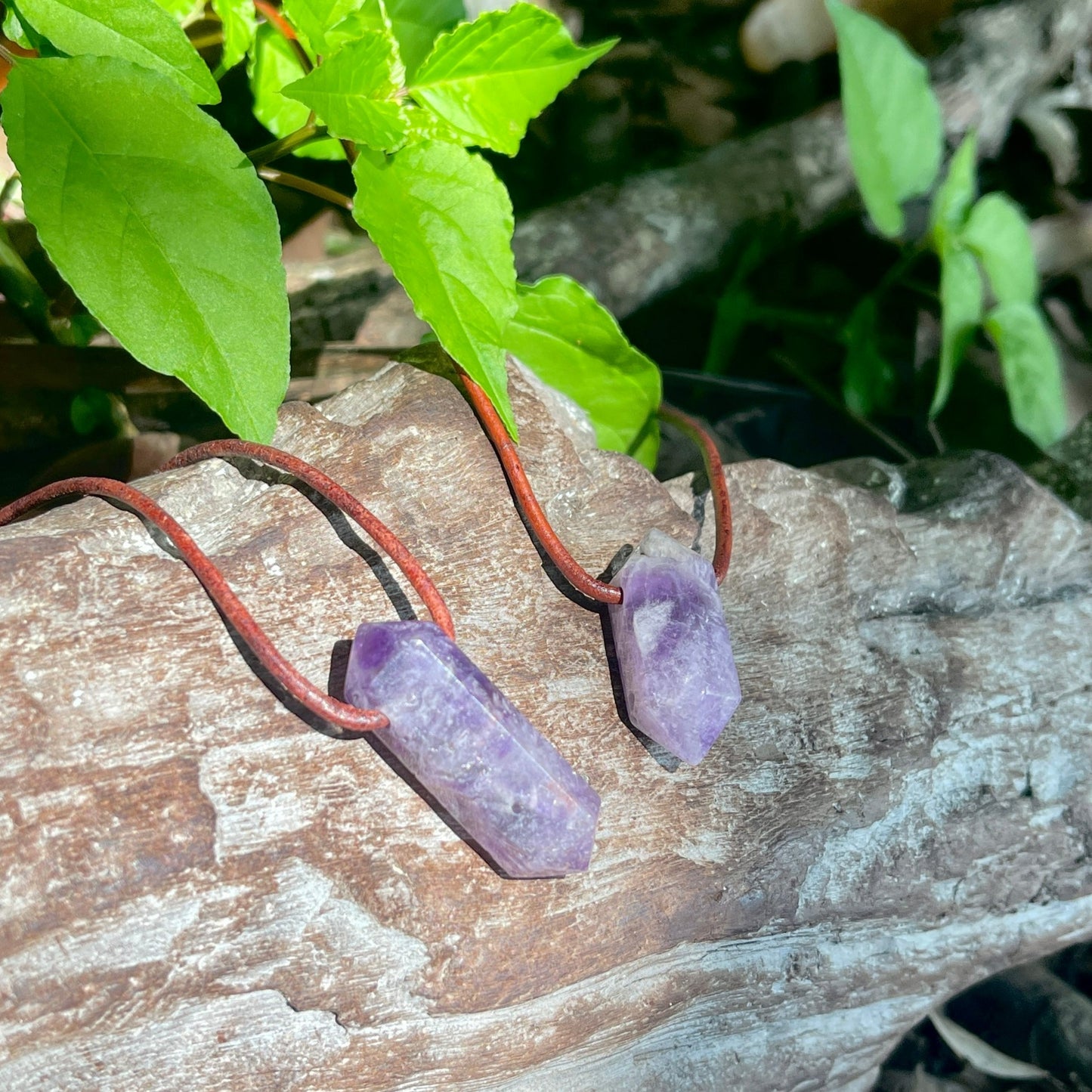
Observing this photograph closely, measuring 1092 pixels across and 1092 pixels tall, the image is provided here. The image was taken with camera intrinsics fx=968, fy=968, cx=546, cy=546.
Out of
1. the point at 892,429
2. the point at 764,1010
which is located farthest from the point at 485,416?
the point at 892,429

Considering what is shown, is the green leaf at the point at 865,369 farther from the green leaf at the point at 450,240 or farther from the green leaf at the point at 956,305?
the green leaf at the point at 450,240

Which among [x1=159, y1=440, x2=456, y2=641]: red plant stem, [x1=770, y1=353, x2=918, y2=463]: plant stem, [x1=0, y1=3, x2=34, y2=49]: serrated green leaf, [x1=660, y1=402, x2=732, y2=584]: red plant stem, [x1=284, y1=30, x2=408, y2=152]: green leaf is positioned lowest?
[x1=770, y1=353, x2=918, y2=463]: plant stem

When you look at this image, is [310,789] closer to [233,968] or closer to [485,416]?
[233,968]

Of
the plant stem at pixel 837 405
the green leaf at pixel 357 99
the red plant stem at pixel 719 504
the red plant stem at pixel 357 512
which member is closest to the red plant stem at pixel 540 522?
the red plant stem at pixel 719 504

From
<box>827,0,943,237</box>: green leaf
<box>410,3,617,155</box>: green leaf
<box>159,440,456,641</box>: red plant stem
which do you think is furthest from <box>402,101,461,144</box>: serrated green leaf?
<box>827,0,943,237</box>: green leaf

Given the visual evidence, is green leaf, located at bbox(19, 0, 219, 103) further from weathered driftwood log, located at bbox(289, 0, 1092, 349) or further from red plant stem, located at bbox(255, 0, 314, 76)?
weathered driftwood log, located at bbox(289, 0, 1092, 349)

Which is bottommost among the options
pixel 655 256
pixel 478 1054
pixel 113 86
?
pixel 478 1054
